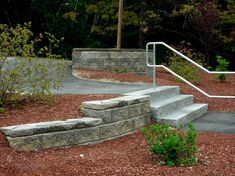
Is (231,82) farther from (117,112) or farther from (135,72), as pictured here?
(117,112)

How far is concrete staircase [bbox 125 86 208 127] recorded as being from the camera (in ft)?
22.5

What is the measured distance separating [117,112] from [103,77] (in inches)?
204

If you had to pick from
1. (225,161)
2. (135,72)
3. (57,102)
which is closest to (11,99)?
(57,102)

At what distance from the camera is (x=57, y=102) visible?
21.3 ft

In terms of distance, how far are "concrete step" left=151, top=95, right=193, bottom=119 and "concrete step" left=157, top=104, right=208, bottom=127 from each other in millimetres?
81

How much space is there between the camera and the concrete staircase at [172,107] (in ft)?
22.5

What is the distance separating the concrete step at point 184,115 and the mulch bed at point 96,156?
52 cm

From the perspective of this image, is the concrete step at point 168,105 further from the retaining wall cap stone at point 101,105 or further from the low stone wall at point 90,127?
the retaining wall cap stone at point 101,105

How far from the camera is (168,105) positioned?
24.0ft

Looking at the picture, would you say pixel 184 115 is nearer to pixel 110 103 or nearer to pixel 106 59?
pixel 110 103

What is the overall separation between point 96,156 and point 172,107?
9.44 feet

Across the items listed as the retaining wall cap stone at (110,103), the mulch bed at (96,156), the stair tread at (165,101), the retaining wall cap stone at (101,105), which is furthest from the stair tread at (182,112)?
the retaining wall cap stone at (101,105)

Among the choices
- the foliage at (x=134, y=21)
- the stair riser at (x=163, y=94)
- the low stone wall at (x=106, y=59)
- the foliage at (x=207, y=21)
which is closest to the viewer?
the stair riser at (x=163, y=94)

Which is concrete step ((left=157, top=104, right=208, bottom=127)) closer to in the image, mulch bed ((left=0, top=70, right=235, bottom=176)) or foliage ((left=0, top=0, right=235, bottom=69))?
mulch bed ((left=0, top=70, right=235, bottom=176))
